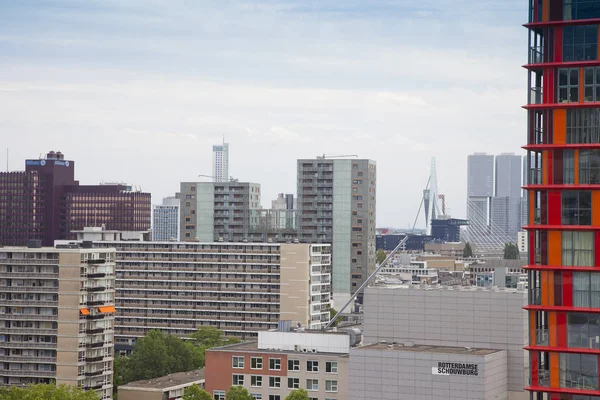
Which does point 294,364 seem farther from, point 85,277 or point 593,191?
point 593,191

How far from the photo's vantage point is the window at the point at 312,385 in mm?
118750

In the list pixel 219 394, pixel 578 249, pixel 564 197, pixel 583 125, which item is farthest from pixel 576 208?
pixel 219 394

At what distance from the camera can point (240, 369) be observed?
396 ft

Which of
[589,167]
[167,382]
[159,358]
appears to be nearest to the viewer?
[589,167]

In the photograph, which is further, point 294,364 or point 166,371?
point 166,371

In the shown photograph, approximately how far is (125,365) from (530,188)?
106834mm

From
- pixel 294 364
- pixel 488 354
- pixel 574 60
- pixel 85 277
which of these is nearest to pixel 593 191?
pixel 574 60

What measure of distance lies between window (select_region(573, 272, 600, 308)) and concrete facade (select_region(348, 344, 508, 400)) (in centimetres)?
3053

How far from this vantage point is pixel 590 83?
67438 millimetres

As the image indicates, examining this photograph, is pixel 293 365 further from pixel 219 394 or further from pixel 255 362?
pixel 219 394

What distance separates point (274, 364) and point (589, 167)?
195ft

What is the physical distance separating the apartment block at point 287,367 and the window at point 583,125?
5473 centimetres

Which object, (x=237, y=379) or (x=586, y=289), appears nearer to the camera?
(x=586, y=289)

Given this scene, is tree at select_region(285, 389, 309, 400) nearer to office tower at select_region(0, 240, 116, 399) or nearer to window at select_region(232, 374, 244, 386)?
window at select_region(232, 374, 244, 386)
